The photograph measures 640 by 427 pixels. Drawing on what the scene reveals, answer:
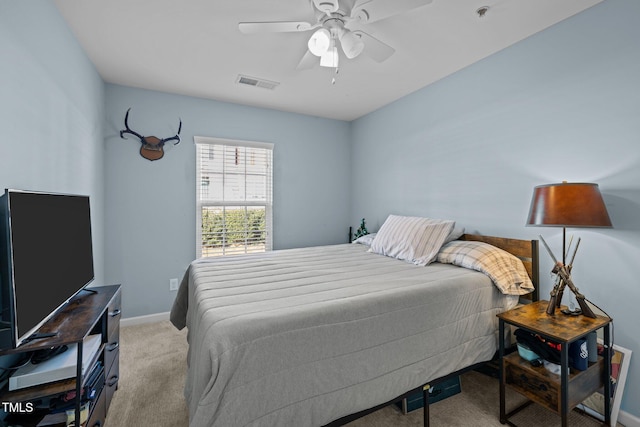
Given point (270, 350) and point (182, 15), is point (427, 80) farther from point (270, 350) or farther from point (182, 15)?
point (270, 350)

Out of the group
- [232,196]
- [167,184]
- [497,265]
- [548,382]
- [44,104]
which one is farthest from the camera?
[232,196]

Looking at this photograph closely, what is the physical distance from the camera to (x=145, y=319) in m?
3.27

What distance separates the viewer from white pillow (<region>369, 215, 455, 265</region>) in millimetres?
2498

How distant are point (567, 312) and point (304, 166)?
3.21 m

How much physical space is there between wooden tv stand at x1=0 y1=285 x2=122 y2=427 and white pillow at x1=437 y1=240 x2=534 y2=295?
237cm

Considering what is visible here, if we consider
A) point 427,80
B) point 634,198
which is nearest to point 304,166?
point 427,80

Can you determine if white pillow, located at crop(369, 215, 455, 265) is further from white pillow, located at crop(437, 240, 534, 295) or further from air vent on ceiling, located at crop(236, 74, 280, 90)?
air vent on ceiling, located at crop(236, 74, 280, 90)

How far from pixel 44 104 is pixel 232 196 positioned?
6.97 feet

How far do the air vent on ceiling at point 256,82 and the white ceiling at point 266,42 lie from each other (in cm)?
7

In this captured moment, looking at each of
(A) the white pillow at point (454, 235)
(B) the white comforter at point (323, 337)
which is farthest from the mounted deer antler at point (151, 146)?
(A) the white pillow at point (454, 235)

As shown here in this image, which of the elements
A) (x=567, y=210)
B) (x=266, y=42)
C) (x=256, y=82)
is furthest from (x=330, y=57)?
(x=567, y=210)

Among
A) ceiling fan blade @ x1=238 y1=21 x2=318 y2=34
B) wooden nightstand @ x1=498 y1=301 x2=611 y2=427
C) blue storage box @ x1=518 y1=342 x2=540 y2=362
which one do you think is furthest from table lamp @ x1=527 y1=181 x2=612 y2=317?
ceiling fan blade @ x1=238 y1=21 x2=318 y2=34

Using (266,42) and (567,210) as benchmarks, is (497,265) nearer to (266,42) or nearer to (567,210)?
(567,210)

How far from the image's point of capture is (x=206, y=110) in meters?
3.54
